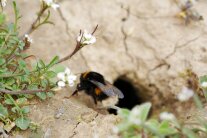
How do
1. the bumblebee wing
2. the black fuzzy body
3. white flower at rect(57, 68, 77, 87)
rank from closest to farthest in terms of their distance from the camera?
white flower at rect(57, 68, 77, 87) → the bumblebee wing → the black fuzzy body

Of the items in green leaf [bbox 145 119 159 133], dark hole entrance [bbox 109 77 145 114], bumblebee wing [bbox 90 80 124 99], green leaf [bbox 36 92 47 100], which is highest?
dark hole entrance [bbox 109 77 145 114]

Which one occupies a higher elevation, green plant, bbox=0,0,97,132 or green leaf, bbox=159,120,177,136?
green plant, bbox=0,0,97,132

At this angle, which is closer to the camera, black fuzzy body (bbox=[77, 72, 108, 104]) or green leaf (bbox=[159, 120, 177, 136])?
green leaf (bbox=[159, 120, 177, 136])

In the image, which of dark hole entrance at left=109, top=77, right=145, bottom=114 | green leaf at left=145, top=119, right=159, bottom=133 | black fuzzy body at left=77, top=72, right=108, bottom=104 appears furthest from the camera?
dark hole entrance at left=109, top=77, right=145, bottom=114

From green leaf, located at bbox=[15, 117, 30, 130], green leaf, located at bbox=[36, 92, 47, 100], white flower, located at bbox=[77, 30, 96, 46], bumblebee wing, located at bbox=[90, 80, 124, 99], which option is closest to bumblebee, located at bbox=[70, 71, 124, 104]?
bumblebee wing, located at bbox=[90, 80, 124, 99]

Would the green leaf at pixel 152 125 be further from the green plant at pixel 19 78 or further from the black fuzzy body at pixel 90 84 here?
the black fuzzy body at pixel 90 84

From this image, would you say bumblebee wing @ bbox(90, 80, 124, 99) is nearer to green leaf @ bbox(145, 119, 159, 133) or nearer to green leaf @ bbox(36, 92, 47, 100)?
green leaf @ bbox(36, 92, 47, 100)

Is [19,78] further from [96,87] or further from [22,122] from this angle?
[96,87]
